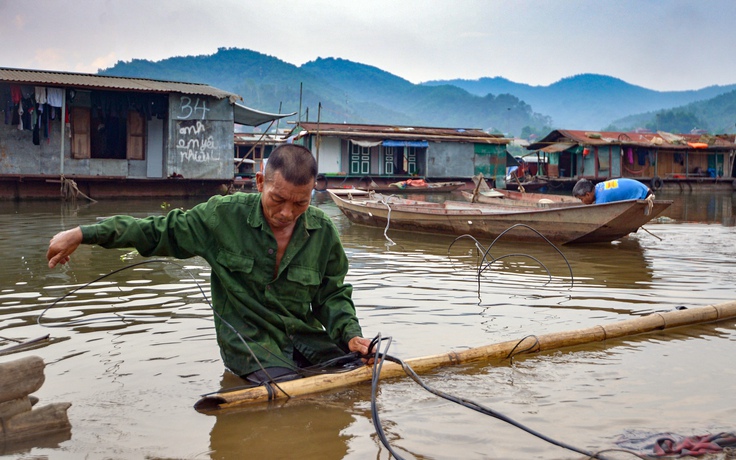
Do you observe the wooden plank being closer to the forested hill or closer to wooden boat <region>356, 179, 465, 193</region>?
wooden boat <region>356, 179, 465, 193</region>

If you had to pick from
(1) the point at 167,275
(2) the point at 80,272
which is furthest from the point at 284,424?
(2) the point at 80,272

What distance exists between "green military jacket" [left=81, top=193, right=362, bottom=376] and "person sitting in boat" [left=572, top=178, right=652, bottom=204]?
7.46 meters

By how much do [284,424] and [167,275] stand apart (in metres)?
4.48

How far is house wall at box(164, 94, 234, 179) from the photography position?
19562mm

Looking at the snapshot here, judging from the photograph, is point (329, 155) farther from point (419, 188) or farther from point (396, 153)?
point (419, 188)

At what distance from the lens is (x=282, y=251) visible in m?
3.31

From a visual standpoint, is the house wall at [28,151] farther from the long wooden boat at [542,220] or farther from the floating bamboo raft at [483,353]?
the floating bamboo raft at [483,353]

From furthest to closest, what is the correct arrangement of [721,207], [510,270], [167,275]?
[721,207] < [510,270] < [167,275]

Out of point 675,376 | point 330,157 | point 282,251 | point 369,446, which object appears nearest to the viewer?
point 369,446

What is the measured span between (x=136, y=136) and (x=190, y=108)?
1.80 m

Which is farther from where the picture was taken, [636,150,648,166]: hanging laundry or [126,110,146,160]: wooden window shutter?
[636,150,648,166]: hanging laundry

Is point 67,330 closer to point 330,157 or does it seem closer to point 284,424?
point 284,424

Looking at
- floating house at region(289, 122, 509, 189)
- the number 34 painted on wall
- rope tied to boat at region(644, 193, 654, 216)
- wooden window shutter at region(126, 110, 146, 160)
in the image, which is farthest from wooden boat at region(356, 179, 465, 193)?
rope tied to boat at region(644, 193, 654, 216)

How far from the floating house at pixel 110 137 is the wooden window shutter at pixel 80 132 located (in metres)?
0.03
